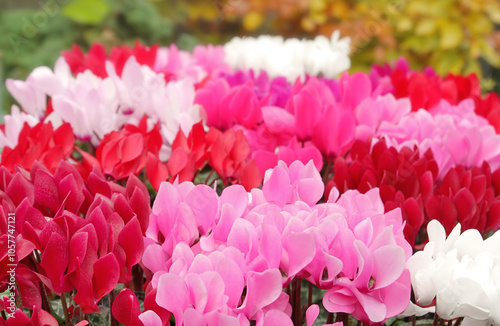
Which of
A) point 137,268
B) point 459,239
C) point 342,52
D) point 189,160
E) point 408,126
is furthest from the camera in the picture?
point 342,52

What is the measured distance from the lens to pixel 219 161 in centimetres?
123

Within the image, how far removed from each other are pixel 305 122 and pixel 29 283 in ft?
2.48

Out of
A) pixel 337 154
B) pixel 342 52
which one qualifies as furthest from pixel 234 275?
pixel 342 52

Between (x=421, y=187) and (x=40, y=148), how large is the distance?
2.70 ft

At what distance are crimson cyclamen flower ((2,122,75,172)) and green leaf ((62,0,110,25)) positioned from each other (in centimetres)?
402

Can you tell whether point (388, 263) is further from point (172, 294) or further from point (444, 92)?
point (444, 92)

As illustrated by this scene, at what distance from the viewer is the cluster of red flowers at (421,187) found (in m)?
1.06

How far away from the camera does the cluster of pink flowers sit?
2.59 feet

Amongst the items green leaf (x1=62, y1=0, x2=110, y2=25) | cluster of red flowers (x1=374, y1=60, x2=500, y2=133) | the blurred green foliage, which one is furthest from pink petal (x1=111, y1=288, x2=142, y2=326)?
green leaf (x1=62, y1=0, x2=110, y2=25)

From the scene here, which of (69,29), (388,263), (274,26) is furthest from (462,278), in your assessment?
(69,29)

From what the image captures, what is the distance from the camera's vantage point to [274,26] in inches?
205

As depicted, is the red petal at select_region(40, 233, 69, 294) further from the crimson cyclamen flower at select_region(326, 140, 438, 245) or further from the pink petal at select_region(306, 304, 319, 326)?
the crimson cyclamen flower at select_region(326, 140, 438, 245)

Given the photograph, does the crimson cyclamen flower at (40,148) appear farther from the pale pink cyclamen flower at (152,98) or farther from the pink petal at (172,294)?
the pink petal at (172,294)

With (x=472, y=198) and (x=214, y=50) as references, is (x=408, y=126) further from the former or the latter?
(x=214, y=50)
